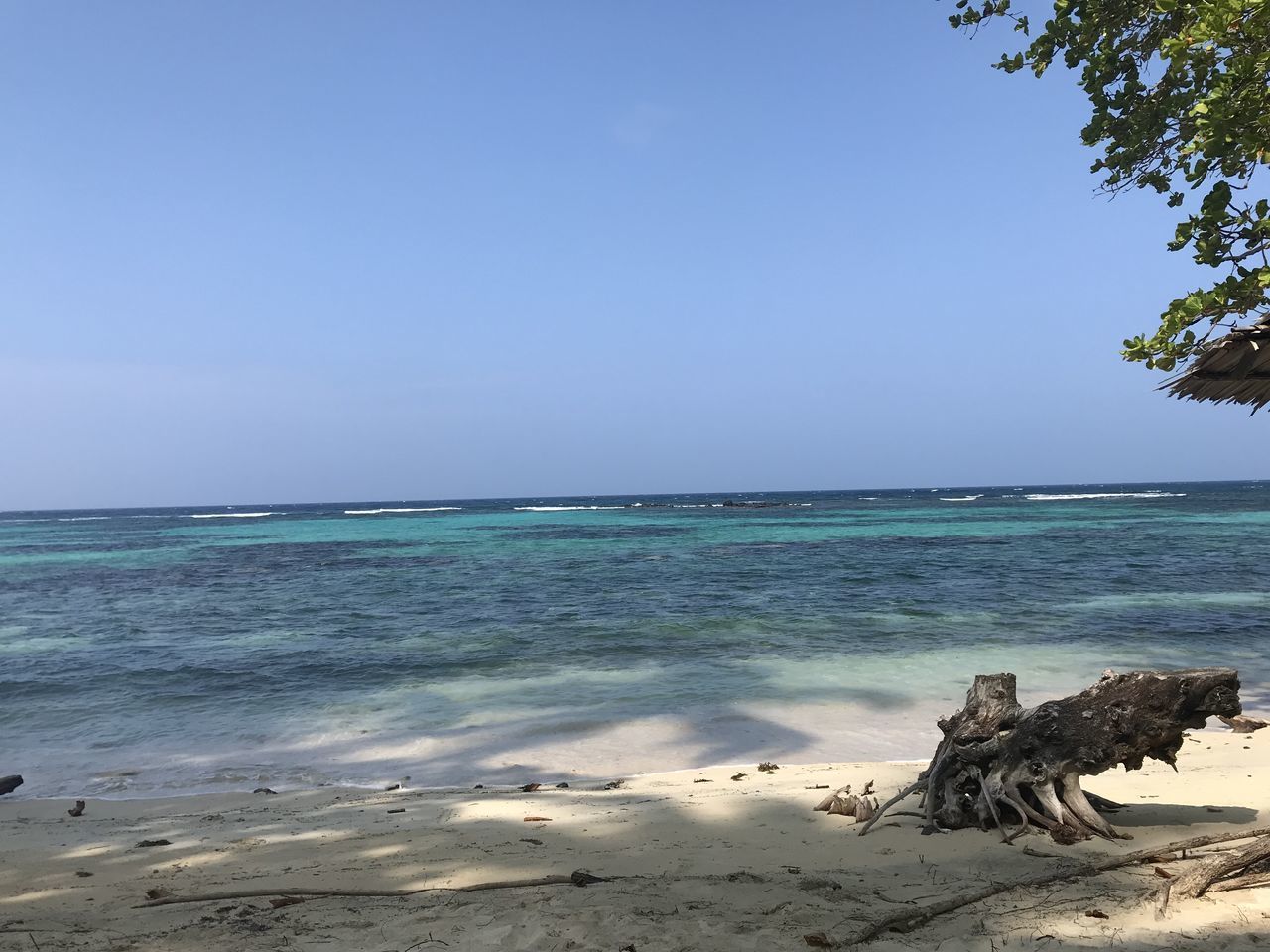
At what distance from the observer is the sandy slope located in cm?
312

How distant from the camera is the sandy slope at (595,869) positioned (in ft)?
10.2

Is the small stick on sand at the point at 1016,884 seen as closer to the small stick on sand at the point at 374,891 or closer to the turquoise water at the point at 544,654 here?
the small stick on sand at the point at 374,891

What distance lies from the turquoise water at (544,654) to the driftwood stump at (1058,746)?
2.74 m

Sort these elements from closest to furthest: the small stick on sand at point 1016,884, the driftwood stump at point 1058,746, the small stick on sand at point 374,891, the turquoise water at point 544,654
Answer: the small stick on sand at point 1016,884, the small stick on sand at point 374,891, the driftwood stump at point 1058,746, the turquoise water at point 544,654

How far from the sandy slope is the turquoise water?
4.34 ft

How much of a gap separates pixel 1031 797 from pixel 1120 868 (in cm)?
72

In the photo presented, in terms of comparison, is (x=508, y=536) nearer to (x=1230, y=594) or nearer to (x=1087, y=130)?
(x=1230, y=594)

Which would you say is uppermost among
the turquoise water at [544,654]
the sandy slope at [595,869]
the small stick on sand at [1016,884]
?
the small stick on sand at [1016,884]

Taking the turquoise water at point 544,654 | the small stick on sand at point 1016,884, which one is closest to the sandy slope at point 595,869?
the small stick on sand at point 1016,884

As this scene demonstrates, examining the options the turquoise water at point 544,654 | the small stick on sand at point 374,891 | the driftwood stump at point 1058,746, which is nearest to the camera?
the small stick on sand at point 374,891

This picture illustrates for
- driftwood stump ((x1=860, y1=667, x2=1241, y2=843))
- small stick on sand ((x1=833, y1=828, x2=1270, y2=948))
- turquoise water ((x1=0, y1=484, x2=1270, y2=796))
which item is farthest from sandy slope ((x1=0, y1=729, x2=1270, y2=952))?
turquoise water ((x1=0, y1=484, x2=1270, y2=796))

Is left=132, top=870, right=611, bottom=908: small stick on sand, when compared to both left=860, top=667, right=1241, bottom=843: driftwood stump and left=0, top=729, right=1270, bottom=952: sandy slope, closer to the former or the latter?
left=0, top=729, right=1270, bottom=952: sandy slope

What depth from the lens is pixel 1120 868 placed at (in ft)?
11.7

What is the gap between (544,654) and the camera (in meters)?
12.0
